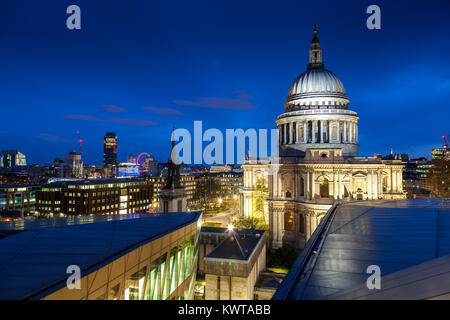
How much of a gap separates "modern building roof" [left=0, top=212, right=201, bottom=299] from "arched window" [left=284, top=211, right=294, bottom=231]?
39.0 meters

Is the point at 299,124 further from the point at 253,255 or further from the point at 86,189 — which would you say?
the point at 86,189

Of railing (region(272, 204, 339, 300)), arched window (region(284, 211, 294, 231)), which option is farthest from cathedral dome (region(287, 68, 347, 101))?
railing (region(272, 204, 339, 300))

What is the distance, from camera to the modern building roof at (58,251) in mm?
7961

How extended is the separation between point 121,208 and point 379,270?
114 m

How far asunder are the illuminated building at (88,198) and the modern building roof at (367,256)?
321 ft

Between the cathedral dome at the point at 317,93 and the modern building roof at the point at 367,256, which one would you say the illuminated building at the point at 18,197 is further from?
the modern building roof at the point at 367,256

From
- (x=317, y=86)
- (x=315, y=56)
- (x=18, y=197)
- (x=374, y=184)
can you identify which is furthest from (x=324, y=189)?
(x=18, y=197)

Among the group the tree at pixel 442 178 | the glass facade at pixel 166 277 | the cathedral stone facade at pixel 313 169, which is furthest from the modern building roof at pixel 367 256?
the tree at pixel 442 178

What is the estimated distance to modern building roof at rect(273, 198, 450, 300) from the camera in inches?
306

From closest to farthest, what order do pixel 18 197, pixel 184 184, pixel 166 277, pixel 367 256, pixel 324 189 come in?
1. pixel 367 256
2. pixel 166 277
3. pixel 324 189
4. pixel 18 197
5. pixel 184 184

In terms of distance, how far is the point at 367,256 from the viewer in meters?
11.3

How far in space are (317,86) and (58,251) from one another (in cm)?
6483

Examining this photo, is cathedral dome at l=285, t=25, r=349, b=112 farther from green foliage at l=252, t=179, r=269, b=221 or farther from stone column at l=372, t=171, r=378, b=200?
green foliage at l=252, t=179, r=269, b=221

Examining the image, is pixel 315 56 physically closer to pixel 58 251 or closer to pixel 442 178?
pixel 442 178
